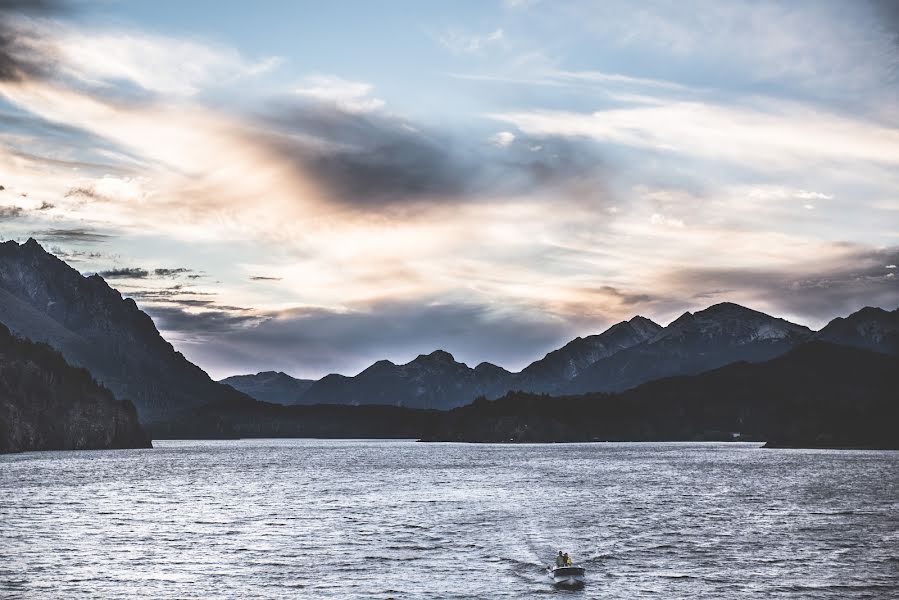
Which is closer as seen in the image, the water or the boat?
the water

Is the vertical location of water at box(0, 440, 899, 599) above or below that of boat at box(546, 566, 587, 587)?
→ below

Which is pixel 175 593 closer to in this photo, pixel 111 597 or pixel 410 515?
pixel 111 597

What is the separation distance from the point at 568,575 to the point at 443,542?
916 inches

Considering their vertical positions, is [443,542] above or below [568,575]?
below

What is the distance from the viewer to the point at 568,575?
66.8 m

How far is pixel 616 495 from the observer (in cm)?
14712

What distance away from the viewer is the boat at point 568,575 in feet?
213

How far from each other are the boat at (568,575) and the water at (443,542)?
102 centimetres

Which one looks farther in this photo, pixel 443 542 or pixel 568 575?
pixel 443 542

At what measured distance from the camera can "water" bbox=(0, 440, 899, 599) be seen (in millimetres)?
64375

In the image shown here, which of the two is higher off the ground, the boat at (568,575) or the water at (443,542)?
the boat at (568,575)

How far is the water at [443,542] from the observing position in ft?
211

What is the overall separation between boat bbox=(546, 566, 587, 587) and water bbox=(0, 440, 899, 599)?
102 cm

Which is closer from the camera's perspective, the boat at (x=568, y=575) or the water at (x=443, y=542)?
the water at (x=443, y=542)
